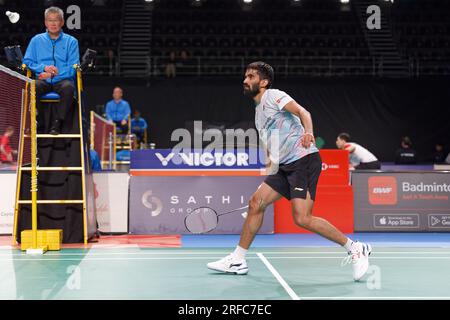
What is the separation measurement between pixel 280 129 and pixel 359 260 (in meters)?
1.35

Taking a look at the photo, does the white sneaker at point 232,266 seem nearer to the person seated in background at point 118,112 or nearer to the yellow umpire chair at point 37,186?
the yellow umpire chair at point 37,186

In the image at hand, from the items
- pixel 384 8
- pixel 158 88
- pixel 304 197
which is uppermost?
pixel 384 8

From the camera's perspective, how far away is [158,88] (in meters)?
22.5

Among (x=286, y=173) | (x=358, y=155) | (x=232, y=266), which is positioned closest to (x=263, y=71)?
(x=286, y=173)

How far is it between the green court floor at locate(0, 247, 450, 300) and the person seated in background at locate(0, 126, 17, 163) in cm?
156

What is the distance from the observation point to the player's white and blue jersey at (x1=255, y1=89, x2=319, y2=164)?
234 inches

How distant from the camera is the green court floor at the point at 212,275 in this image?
507 centimetres

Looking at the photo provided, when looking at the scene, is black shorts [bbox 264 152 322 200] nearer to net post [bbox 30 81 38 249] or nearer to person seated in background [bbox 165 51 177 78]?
net post [bbox 30 81 38 249]

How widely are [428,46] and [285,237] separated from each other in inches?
745

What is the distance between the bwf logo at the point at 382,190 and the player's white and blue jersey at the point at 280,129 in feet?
15.0

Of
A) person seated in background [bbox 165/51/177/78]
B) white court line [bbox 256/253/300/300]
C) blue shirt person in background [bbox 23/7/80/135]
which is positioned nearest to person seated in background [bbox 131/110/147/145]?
person seated in background [bbox 165/51/177/78]

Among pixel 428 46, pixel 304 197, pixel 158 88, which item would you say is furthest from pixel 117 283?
pixel 428 46

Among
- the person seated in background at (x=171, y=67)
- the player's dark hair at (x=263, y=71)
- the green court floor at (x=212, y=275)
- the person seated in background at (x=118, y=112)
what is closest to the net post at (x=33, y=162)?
the green court floor at (x=212, y=275)
